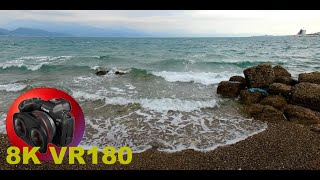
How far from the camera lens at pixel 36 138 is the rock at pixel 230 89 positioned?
30.7ft

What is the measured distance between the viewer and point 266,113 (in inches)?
329

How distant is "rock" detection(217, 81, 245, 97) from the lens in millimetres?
11289

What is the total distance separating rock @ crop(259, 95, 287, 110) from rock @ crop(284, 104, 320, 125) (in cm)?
71

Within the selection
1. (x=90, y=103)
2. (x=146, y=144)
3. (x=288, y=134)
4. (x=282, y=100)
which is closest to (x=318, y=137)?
(x=288, y=134)

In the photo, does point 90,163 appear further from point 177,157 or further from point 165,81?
point 165,81

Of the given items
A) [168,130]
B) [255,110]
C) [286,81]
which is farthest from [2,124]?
[286,81]

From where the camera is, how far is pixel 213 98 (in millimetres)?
11008

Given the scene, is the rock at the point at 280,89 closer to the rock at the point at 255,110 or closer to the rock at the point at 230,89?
the rock at the point at 230,89

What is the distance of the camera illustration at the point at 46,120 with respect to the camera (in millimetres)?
2906

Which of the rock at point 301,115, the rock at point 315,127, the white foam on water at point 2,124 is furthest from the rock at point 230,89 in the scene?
the white foam on water at point 2,124

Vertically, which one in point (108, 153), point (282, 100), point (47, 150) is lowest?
point (108, 153)

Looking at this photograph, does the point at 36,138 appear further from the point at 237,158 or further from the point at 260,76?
the point at 260,76

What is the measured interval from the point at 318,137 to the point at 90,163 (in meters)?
5.87

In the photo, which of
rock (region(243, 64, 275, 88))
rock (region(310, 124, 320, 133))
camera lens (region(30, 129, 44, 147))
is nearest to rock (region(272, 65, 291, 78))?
rock (region(243, 64, 275, 88))
